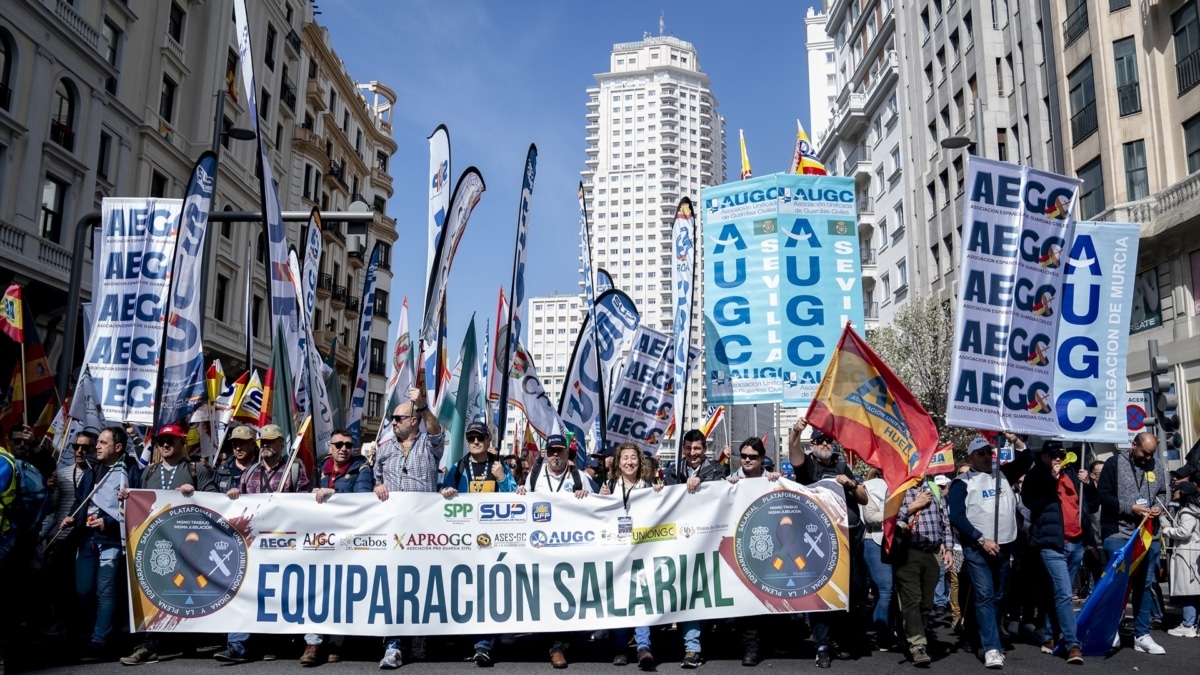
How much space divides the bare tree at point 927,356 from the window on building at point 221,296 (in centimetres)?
2241

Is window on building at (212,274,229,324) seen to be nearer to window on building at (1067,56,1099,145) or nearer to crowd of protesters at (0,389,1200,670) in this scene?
crowd of protesters at (0,389,1200,670)

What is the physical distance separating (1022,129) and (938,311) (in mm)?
6870

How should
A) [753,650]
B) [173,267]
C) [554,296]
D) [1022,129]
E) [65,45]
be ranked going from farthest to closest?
[554,296], [1022,129], [65,45], [173,267], [753,650]

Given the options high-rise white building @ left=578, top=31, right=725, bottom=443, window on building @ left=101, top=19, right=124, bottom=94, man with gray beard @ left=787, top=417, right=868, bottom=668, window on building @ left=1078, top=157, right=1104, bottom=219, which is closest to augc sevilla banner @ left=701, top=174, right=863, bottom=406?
man with gray beard @ left=787, top=417, right=868, bottom=668

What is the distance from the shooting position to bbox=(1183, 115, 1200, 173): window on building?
20453mm

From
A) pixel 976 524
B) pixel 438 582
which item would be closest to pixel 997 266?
pixel 976 524

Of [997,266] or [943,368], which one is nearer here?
[997,266]

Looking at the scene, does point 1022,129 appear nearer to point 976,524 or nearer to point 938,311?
point 938,311

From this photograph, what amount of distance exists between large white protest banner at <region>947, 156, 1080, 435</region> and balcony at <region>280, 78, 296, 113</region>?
110ft

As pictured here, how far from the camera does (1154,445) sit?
8188 mm

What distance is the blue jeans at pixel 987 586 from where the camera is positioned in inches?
278

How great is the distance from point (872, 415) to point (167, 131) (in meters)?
26.0

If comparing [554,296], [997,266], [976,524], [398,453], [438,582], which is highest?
[554,296]

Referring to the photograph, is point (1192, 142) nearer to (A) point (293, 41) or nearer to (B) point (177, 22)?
(B) point (177, 22)
